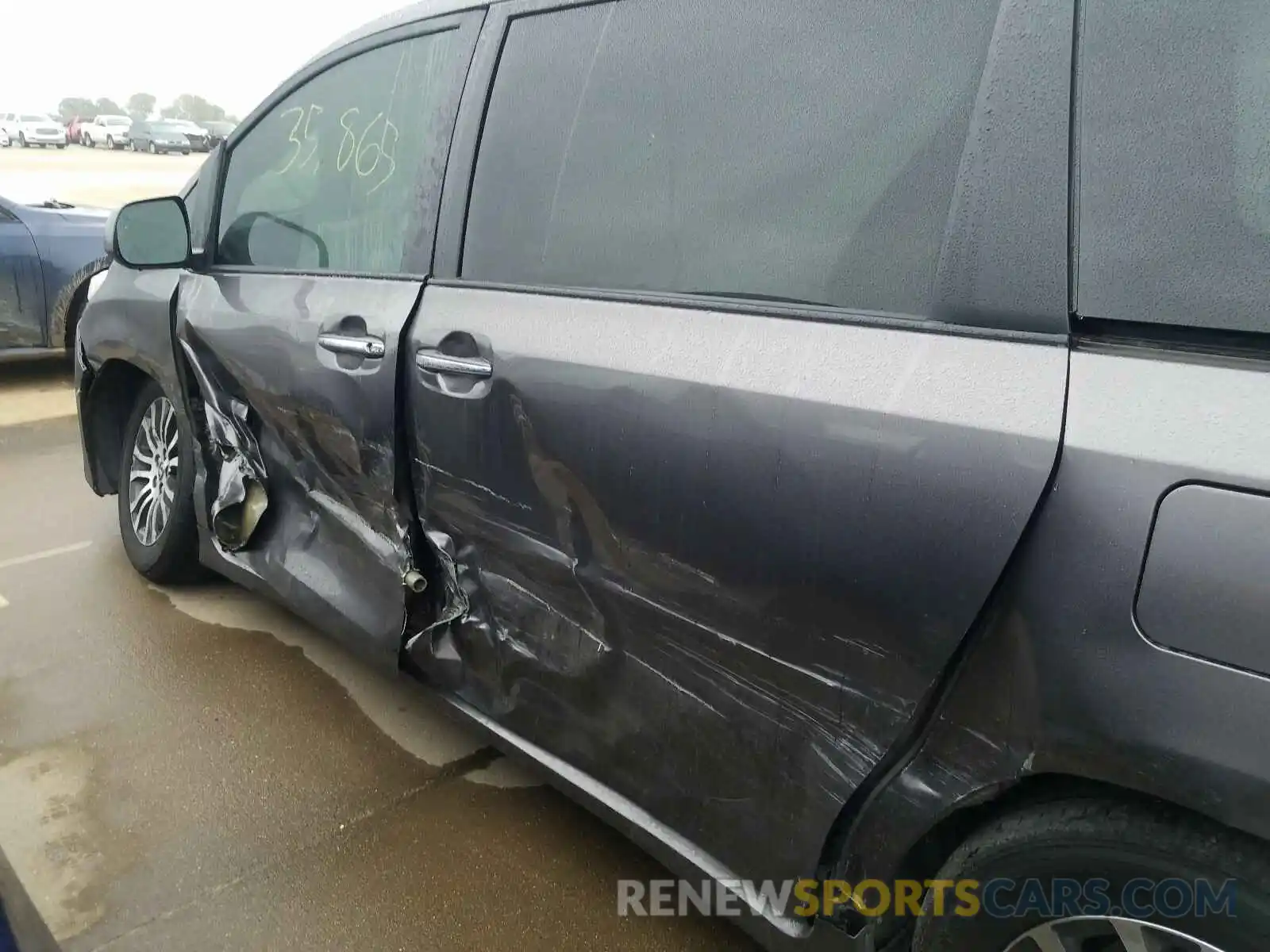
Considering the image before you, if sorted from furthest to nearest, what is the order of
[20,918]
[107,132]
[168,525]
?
[107,132]
[168,525]
[20,918]

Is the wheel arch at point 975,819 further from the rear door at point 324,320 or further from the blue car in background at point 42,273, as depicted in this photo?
the blue car in background at point 42,273

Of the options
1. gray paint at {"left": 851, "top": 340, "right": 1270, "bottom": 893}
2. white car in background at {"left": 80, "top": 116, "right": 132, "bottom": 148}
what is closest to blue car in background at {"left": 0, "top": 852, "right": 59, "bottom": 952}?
gray paint at {"left": 851, "top": 340, "right": 1270, "bottom": 893}

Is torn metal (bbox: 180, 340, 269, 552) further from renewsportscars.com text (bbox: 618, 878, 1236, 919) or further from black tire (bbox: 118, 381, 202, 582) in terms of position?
renewsportscars.com text (bbox: 618, 878, 1236, 919)

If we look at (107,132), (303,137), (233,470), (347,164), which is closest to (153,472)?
(233,470)

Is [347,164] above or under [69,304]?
above

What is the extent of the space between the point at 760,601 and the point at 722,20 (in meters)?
1.04

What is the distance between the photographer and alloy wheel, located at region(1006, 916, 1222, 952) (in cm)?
117

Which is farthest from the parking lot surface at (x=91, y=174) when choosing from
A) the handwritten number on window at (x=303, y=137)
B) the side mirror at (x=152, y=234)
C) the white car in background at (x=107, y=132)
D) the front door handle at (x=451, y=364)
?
the front door handle at (x=451, y=364)

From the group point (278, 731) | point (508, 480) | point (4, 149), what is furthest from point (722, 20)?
point (4, 149)

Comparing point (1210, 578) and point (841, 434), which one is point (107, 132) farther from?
point (1210, 578)

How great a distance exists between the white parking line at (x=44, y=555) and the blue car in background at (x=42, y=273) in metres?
2.98

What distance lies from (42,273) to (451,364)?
5790 millimetres

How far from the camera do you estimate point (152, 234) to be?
2867mm

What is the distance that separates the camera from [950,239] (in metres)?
1.32
